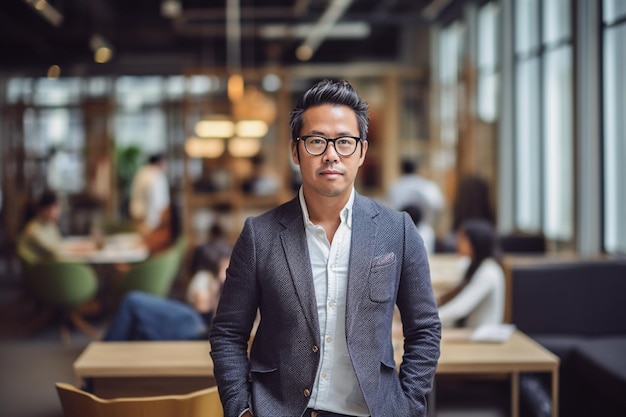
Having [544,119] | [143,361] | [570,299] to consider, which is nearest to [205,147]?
[544,119]

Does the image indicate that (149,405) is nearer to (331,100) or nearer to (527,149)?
(331,100)

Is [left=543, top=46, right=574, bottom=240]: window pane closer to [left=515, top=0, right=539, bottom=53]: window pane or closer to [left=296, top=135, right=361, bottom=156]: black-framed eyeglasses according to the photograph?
[left=515, top=0, right=539, bottom=53]: window pane

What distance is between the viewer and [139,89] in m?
18.4

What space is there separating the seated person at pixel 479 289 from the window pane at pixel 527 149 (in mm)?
4361

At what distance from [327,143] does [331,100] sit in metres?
0.12

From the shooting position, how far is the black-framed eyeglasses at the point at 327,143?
7.37 feet

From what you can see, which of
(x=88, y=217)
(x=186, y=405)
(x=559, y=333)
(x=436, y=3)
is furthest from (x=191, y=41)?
(x=186, y=405)

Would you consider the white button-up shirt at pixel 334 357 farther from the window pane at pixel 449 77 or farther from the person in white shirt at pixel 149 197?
the window pane at pixel 449 77

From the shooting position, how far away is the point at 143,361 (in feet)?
12.7

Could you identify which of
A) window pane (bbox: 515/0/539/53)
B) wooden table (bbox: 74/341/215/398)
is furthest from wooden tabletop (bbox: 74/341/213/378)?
window pane (bbox: 515/0/539/53)

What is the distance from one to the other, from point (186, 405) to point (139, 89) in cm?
1633

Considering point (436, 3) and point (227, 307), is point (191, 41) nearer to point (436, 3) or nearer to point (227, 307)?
point (436, 3)

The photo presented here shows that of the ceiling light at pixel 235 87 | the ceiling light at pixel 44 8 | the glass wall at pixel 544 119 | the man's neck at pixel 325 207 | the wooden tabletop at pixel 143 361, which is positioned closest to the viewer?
the man's neck at pixel 325 207

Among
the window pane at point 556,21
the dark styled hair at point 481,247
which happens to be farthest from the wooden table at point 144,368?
the window pane at point 556,21
